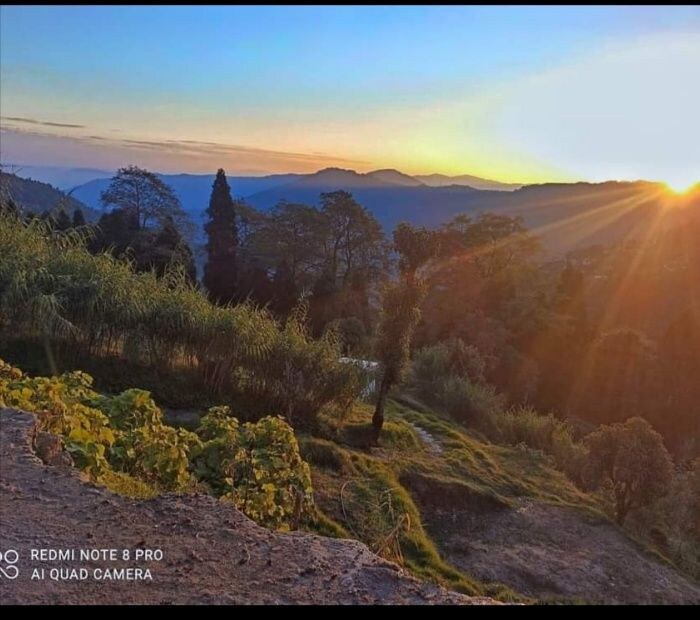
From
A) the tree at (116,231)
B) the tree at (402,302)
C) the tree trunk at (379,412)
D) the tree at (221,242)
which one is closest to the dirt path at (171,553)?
the tree at (402,302)

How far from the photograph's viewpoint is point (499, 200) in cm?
9238

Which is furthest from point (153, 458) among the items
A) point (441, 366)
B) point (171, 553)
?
point (441, 366)

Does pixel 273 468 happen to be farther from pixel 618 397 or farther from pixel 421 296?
pixel 618 397

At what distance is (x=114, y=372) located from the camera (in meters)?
7.81

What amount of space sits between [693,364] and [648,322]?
26.8ft

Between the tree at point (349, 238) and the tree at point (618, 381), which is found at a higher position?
the tree at point (349, 238)

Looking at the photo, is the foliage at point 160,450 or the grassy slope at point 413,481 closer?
the foliage at point 160,450

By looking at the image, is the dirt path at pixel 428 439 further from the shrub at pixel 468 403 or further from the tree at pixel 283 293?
the tree at pixel 283 293

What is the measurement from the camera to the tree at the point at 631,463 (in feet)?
32.0

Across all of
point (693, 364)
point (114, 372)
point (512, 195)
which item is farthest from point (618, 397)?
point (512, 195)

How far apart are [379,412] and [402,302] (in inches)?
73.5

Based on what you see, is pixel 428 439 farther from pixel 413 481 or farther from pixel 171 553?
pixel 171 553

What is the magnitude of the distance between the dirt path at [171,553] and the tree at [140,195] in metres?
20.4

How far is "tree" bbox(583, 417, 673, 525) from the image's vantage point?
975cm
